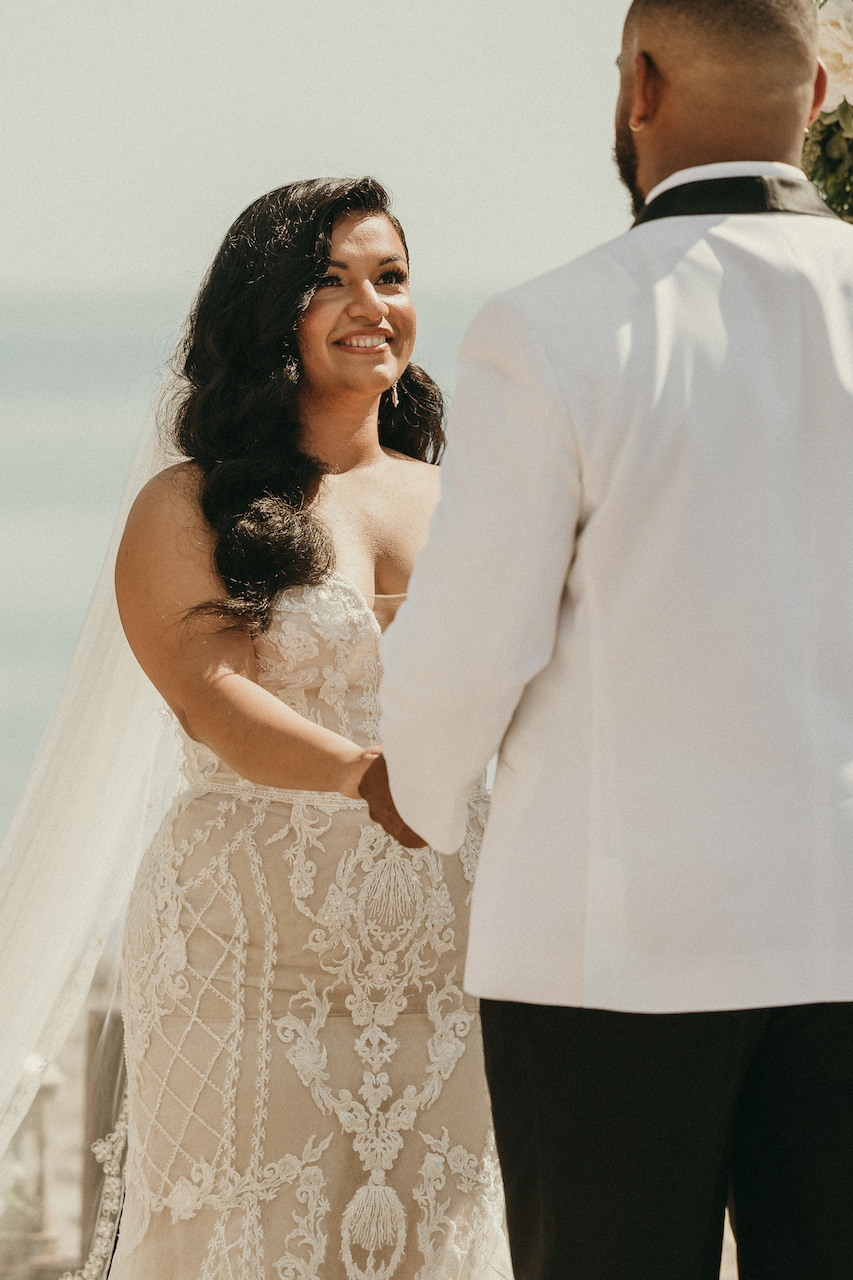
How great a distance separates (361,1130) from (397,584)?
903mm

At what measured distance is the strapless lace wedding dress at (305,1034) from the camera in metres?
2.22

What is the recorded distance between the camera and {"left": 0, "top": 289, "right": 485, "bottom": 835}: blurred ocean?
3.00 metres

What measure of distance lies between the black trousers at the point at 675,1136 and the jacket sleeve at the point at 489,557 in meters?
0.33

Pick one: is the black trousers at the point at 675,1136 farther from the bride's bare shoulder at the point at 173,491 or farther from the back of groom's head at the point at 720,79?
the bride's bare shoulder at the point at 173,491

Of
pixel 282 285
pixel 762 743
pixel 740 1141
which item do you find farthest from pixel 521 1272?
pixel 282 285

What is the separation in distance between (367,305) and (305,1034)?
1.23m

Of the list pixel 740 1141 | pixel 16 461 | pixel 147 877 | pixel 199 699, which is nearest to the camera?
pixel 740 1141

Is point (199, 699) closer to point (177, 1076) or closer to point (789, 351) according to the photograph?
point (177, 1076)

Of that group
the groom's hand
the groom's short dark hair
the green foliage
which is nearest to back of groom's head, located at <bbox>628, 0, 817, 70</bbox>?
the groom's short dark hair

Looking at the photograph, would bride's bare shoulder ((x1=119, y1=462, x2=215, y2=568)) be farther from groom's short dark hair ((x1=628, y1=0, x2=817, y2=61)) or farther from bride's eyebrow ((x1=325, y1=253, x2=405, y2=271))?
groom's short dark hair ((x1=628, y1=0, x2=817, y2=61))

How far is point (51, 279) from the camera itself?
3592mm

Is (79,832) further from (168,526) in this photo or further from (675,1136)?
(675,1136)

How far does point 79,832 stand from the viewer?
273 centimetres

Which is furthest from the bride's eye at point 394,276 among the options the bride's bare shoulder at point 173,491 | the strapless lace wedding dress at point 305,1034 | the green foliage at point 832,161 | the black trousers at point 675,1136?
the black trousers at point 675,1136
